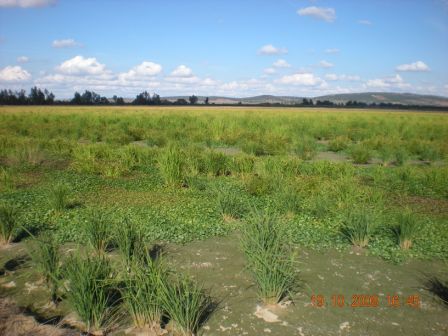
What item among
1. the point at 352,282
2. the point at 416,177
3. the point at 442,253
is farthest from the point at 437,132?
the point at 352,282

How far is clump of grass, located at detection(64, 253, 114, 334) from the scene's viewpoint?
10.3 feet

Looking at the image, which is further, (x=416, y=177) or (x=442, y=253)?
(x=416, y=177)

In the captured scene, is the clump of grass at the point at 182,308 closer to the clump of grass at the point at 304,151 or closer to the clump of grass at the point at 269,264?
the clump of grass at the point at 269,264

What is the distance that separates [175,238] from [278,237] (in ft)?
6.18

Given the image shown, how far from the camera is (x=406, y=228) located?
4746 millimetres

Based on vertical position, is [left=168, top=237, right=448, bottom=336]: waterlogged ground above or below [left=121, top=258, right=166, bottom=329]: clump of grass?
below

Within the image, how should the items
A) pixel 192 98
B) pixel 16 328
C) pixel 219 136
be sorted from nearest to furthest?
pixel 16 328
pixel 219 136
pixel 192 98

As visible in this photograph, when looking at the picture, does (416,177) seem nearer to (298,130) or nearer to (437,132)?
(298,130)

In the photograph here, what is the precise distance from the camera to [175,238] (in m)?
5.15

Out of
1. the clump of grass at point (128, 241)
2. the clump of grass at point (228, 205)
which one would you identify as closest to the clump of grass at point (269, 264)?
the clump of grass at point (128, 241)

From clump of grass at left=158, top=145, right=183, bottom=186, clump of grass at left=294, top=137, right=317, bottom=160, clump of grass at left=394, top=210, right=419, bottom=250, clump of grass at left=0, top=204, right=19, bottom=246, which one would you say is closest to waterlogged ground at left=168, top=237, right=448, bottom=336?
clump of grass at left=394, top=210, right=419, bottom=250

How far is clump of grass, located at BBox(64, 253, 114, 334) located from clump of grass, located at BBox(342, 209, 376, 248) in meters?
3.03
